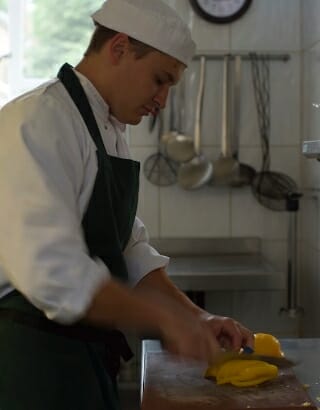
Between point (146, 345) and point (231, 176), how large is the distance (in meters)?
1.14

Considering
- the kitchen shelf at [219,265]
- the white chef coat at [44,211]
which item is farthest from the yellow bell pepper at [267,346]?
the kitchen shelf at [219,265]

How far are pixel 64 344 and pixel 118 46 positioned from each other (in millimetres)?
465

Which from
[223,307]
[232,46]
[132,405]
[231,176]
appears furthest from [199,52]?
[132,405]

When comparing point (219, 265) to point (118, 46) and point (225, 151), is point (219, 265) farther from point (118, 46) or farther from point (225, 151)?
point (118, 46)

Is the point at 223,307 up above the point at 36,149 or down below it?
below

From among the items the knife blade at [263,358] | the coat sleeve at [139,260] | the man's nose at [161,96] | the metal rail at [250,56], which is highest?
the metal rail at [250,56]

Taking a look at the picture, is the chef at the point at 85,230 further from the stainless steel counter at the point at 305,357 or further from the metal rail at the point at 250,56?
the metal rail at the point at 250,56

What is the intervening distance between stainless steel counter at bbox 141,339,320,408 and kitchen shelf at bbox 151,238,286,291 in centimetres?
72

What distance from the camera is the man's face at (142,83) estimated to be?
1055mm

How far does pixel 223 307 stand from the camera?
236 centimetres

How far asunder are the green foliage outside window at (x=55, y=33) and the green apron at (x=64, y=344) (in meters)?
1.40

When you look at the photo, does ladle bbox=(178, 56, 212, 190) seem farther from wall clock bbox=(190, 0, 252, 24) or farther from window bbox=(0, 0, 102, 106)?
window bbox=(0, 0, 102, 106)

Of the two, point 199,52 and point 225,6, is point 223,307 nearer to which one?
point 199,52

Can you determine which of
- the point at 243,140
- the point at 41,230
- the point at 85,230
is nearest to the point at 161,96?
the point at 85,230
